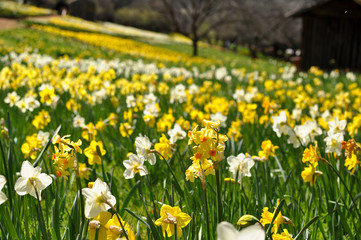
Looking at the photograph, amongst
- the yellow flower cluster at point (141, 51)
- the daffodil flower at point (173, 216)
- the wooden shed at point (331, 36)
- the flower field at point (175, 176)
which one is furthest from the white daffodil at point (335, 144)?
the wooden shed at point (331, 36)

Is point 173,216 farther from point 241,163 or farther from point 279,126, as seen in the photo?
point 279,126

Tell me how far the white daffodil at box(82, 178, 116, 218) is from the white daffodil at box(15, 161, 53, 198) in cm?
19

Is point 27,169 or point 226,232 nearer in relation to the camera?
point 226,232

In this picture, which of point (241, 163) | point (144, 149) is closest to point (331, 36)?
point (241, 163)

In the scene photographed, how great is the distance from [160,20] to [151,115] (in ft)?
166

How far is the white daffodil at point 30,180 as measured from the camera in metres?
1.08

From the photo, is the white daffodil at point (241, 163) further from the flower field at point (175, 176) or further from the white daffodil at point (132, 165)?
the white daffodil at point (132, 165)

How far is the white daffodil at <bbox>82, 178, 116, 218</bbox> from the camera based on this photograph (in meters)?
0.96

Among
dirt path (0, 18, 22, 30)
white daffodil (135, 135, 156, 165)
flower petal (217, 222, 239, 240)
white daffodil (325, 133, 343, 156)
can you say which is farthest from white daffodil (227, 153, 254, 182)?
dirt path (0, 18, 22, 30)

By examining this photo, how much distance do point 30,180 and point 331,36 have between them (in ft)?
46.5

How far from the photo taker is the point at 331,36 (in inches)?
533

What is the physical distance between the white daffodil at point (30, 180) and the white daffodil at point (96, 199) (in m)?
0.19

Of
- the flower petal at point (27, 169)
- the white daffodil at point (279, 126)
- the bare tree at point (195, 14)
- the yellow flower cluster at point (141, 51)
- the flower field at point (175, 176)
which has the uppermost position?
the bare tree at point (195, 14)

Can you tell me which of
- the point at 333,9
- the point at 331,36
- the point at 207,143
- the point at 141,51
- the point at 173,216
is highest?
the point at 333,9
